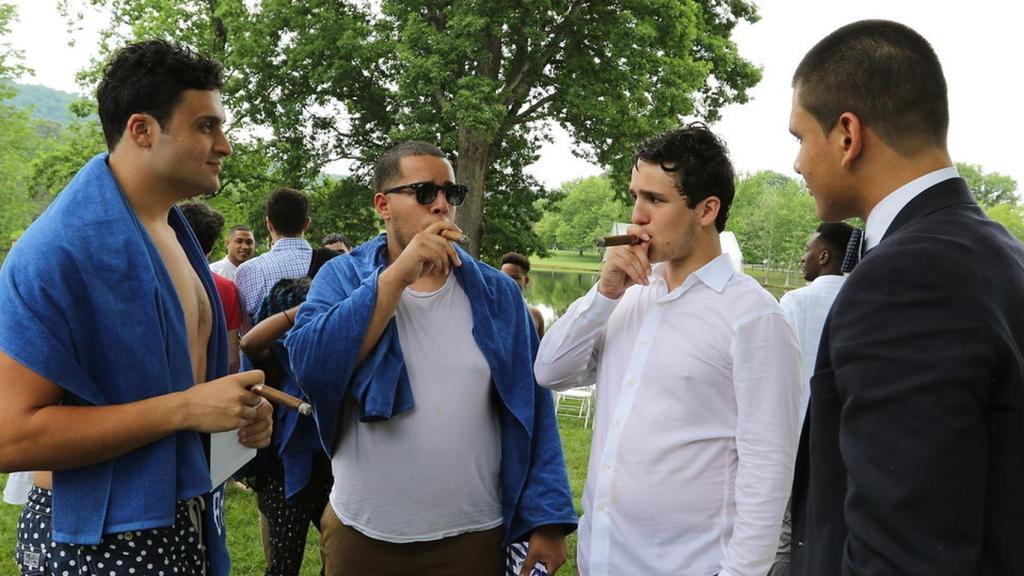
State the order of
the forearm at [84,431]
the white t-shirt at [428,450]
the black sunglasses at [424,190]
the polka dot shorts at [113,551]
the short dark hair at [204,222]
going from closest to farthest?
the forearm at [84,431] < the polka dot shorts at [113,551] < the white t-shirt at [428,450] < the black sunglasses at [424,190] < the short dark hair at [204,222]

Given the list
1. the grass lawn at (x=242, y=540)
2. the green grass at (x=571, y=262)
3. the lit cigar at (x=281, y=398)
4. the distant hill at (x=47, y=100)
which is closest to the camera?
the lit cigar at (x=281, y=398)

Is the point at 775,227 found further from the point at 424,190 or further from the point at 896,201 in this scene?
the point at 896,201

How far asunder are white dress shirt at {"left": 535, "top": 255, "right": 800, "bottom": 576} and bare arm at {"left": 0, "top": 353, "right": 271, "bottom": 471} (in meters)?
1.17

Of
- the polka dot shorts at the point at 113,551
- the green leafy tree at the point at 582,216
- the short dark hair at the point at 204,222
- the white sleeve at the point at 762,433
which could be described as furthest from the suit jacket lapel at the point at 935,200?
the green leafy tree at the point at 582,216

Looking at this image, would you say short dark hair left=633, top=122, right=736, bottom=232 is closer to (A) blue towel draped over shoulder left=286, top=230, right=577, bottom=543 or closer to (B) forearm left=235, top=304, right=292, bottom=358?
(A) blue towel draped over shoulder left=286, top=230, right=577, bottom=543

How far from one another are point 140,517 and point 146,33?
22599 millimetres

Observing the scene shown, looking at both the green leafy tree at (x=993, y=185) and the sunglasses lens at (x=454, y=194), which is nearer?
the sunglasses lens at (x=454, y=194)

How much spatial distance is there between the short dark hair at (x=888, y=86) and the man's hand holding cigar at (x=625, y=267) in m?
0.89

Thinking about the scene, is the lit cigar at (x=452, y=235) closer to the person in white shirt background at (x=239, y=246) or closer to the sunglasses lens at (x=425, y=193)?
the sunglasses lens at (x=425, y=193)

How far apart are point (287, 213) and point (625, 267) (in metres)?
3.82

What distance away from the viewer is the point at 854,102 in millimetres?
1516

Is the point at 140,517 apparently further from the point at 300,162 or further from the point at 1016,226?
the point at 1016,226

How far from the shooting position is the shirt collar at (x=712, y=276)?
236 cm

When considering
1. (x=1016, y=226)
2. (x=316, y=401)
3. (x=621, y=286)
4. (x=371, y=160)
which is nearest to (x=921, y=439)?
(x=621, y=286)
